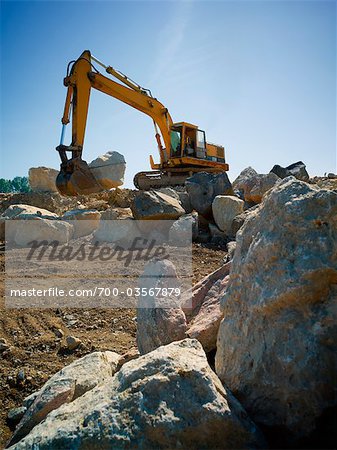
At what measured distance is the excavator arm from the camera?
10.3m

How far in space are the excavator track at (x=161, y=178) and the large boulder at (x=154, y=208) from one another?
6739 millimetres

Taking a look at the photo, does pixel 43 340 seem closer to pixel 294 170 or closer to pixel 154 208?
pixel 154 208

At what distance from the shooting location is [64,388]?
2.04m

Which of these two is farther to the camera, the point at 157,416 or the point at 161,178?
the point at 161,178

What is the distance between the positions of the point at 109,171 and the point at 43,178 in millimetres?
7088

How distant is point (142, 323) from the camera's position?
261 centimetres

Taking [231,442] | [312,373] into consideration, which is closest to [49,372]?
[231,442]

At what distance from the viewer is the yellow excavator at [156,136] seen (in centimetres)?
1038

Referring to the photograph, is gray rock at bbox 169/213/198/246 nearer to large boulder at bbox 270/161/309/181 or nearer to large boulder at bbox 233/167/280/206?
large boulder at bbox 233/167/280/206

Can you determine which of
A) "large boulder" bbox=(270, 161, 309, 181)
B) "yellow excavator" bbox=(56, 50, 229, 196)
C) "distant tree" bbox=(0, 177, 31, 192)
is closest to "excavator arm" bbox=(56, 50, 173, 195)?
"yellow excavator" bbox=(56, 50, 229, 196)

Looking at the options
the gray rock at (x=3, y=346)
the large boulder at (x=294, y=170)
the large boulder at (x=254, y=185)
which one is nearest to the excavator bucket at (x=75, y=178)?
the large boulder at (x=254, y=185)

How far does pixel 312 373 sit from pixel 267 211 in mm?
701

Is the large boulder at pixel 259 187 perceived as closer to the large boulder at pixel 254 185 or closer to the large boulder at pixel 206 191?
the large boulder at pixel 254 185

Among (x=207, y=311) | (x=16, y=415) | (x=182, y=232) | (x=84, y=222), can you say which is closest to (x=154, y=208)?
(x=182, y=232)
